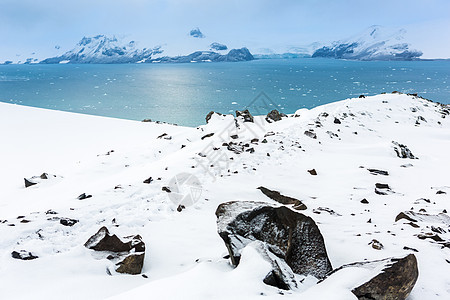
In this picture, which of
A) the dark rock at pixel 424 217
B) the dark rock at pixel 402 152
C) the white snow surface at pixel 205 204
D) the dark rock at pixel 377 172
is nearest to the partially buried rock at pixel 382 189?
the white snow surface at pixel 205 204

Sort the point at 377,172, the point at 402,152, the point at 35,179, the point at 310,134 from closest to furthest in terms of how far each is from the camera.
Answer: the point at 377,172, the point at 35,179, the point at 402,152, the point at 310,134

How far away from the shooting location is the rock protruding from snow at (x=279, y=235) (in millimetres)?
4336

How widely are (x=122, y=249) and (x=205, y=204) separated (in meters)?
3.22

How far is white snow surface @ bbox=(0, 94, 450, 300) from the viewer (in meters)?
3.86

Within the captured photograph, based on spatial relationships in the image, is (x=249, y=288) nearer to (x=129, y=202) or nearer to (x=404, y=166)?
(x=129, y=202)

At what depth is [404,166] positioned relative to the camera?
40.1 ft

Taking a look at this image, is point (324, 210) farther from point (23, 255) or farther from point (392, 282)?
point (23, 255)

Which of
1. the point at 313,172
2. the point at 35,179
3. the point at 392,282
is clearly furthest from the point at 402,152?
the point at 35,179

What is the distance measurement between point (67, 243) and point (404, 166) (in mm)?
13441

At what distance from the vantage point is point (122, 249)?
16.9 feet

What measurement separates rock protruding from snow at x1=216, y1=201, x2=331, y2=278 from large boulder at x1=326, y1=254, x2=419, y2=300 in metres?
0.90

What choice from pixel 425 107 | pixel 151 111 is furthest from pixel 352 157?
pixel 151 111

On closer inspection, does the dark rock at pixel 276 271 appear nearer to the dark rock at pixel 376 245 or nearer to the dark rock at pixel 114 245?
the dark rock at pixel 376 245

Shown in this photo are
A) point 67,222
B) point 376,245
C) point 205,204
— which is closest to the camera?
point 376,245
